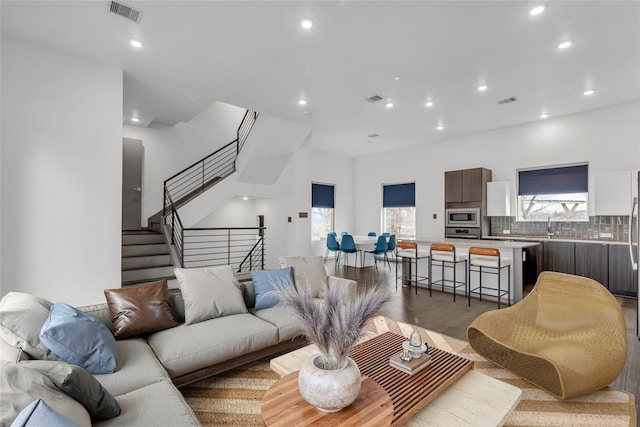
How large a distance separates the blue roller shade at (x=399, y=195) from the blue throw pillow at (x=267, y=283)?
5965 mm

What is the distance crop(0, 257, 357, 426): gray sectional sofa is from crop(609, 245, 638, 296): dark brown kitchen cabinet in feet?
15.3

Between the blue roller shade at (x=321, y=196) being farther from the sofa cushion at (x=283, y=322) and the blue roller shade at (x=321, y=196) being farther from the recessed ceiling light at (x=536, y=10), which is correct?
the recessed ceiling light at (x=536, y=10)

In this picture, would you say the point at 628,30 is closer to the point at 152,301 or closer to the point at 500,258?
the point at 500,258

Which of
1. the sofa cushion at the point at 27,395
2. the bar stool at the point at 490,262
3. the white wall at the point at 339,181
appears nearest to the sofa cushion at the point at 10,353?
the sofa cushion at the point at 27,395

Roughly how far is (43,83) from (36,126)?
0.52 metres

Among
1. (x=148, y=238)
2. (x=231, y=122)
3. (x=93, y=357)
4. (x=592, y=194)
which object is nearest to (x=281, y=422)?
(x=93, y=357)

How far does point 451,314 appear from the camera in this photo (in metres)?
4.06

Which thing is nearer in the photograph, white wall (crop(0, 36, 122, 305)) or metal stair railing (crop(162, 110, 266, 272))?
white wall (crop(0, 36, 122, 305))

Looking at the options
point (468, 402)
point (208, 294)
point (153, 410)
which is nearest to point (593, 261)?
point (468, 402)

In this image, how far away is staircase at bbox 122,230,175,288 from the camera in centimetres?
485

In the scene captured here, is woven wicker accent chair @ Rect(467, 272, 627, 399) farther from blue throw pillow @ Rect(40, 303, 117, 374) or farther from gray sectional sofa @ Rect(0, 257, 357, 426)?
blue throw pillow @ Rect(40, 303, 117, 374)

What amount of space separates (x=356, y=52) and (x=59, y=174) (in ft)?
12.4

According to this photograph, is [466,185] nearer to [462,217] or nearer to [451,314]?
[462,217]

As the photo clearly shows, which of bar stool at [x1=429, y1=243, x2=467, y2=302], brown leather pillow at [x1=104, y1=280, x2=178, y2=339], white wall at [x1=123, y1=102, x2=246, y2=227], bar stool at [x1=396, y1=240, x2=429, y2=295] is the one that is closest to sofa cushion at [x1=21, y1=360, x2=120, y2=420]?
brown leather pillow at [x1=104, y1=280, x2=178, y2=339]
